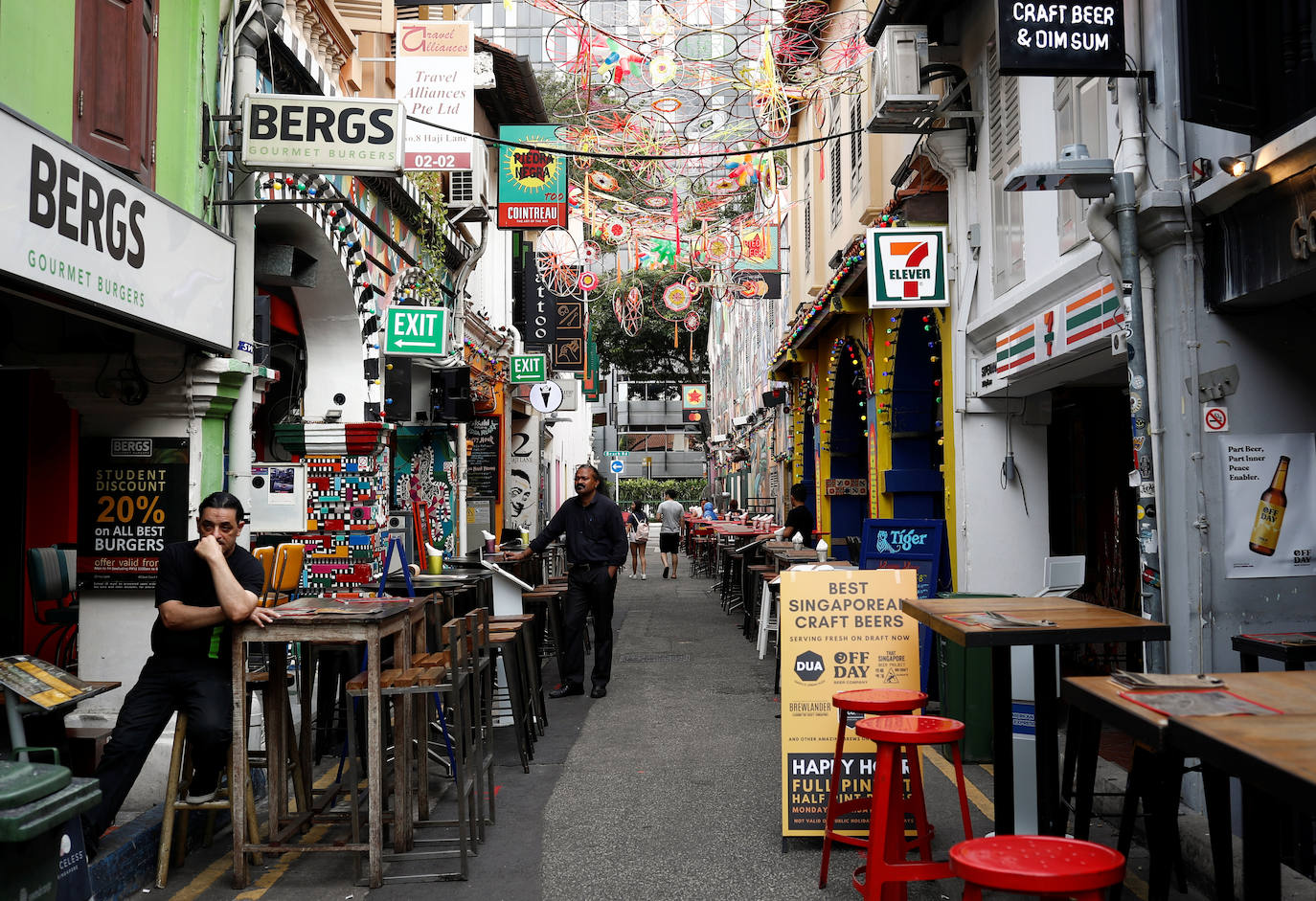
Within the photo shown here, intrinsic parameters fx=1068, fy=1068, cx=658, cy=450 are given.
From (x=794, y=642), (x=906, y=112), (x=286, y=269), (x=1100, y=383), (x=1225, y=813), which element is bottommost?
(x=1225, y=813)

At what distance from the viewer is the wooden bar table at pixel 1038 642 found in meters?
4.16

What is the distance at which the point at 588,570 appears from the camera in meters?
9.94

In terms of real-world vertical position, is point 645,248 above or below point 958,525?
above

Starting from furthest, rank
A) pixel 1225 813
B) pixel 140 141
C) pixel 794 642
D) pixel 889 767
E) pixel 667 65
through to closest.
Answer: pixel 667 65 → pixel 140 141 → pixel 794 642 → pixel 889 767 → pixel 1225 813

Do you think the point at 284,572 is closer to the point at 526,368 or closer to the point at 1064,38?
the point at 1064,38

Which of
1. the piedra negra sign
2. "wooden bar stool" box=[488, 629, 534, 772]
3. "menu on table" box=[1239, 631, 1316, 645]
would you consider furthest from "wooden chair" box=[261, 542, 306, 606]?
"menu on table" box=[1239, 631, 1316, 645]

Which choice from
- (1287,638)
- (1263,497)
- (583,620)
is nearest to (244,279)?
(583,620)

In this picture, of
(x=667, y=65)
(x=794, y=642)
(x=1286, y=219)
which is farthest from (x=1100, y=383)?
(x=667, y=65)

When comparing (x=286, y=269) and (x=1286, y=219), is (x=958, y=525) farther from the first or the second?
(x=286, y=269)

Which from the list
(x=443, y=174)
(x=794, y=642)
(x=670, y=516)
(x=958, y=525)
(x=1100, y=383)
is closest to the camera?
(x=794, y=642)

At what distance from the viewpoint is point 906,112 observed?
9.04 m

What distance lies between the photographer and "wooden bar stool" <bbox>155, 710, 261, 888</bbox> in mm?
5047

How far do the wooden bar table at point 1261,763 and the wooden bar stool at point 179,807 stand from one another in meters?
4.24

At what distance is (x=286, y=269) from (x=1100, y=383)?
7.13 meters
